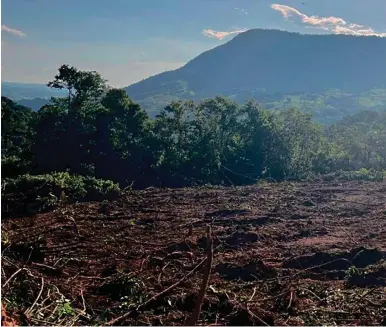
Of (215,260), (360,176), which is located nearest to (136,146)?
(360,176)

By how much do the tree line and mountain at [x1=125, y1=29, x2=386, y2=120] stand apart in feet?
338

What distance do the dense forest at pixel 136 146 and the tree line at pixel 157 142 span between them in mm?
40

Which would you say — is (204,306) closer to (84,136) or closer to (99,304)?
(99,304)

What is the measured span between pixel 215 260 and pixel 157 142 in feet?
46.3

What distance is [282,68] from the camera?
547ft

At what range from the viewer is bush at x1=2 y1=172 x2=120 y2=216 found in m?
11.1

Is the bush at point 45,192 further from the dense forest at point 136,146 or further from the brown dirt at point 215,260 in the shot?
the brown dirt at point 215,260

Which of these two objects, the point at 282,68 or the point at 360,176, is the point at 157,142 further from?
the point at 282,68

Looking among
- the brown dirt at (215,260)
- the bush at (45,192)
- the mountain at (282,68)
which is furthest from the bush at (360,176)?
the mountain at (282,68)

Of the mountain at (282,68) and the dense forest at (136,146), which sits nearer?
the dense forest at (136,146)

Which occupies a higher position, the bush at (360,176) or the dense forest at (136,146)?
the dense forest at (136,146)

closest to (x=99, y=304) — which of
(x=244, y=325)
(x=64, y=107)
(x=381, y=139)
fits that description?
(x=244, y=325)

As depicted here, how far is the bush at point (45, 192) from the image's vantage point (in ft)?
36.4

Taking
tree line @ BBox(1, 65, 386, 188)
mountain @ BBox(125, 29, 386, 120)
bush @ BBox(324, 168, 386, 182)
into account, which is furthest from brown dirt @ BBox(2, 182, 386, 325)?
mountain @ BBox(125, 29, 386, 120)
